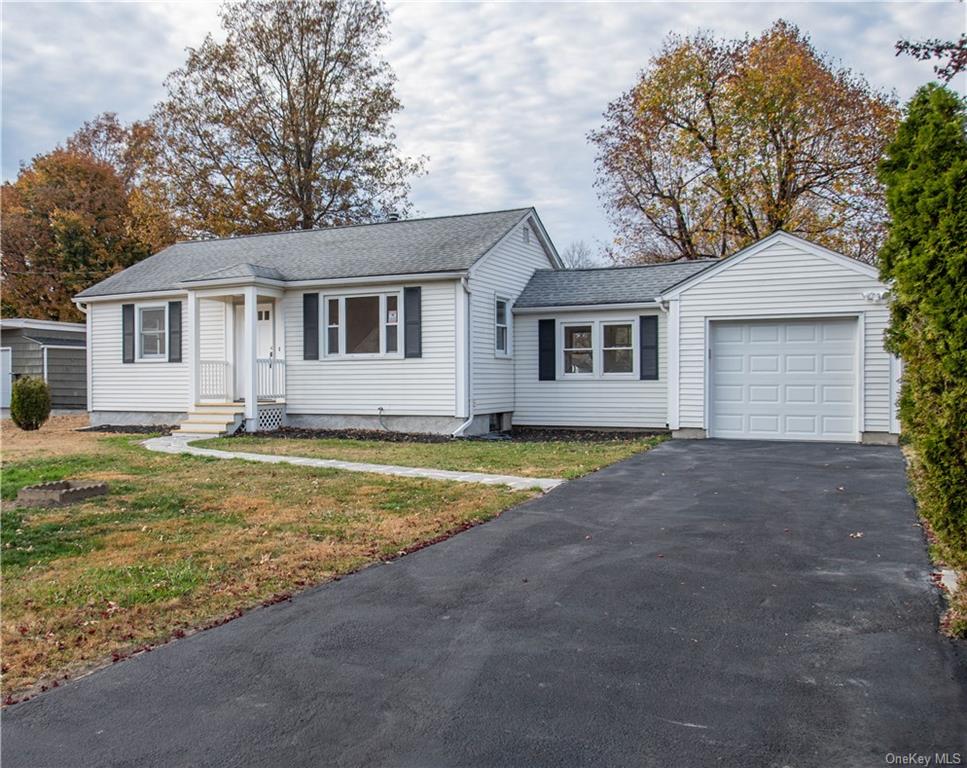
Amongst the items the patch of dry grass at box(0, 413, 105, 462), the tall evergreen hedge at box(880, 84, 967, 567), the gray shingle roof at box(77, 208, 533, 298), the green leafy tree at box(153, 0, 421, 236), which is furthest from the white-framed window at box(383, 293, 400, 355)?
the green leafy tree at box(153, 0, 421, 236)

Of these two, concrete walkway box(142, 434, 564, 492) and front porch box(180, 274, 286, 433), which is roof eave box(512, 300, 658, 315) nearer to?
front porch box(180, 274, 286, 433)

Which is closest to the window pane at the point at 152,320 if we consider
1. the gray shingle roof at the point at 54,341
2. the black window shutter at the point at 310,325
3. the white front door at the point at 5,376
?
the black window shutter at the point at 310,325

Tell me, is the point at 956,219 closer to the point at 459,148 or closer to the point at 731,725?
the point at 731,725

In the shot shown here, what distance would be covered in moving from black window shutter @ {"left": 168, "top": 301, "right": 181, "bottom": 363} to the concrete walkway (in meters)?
4.08

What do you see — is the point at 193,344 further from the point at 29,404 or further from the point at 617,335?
the point at 617,335

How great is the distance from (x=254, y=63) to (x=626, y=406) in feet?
76.2

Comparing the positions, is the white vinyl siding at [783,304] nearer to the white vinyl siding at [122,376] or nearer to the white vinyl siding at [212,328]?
the white vinyl siding at [212,328]

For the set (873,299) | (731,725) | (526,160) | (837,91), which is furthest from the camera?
(837,91)

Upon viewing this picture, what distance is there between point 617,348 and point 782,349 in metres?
3.62

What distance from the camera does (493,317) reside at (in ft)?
53.5

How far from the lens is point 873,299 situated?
13.1m

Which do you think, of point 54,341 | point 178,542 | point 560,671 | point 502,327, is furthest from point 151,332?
point 560,671

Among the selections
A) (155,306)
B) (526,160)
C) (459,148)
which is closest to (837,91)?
(526,160)

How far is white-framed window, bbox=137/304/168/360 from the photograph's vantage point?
60.1ft
